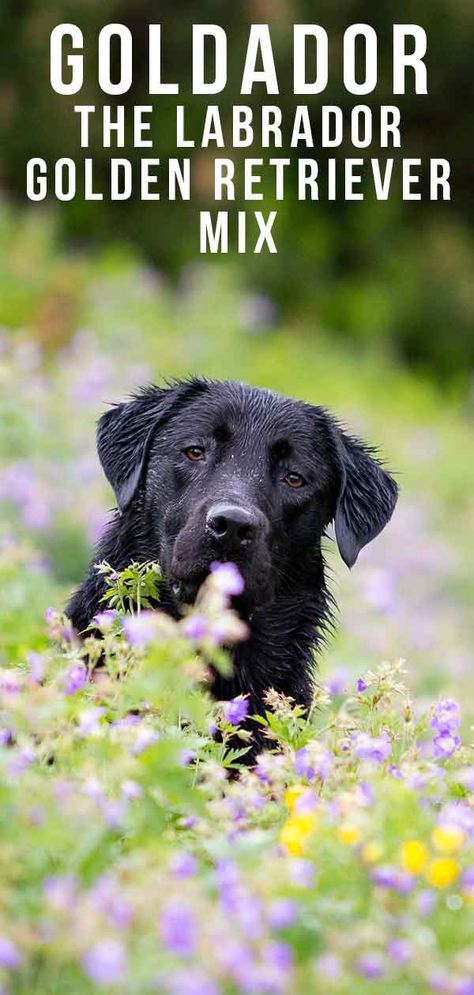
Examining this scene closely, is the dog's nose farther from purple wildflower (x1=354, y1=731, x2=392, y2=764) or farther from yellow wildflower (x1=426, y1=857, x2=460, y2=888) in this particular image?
yellow wildflower (x1=426, y1=857, x2=460, y2=888)

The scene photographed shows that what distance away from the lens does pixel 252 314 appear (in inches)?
674

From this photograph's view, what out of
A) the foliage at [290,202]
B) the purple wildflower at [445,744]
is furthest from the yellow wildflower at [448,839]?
the foliage at [290,202]

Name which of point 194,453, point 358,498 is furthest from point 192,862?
point 358,498

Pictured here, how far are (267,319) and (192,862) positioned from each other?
1670 cm

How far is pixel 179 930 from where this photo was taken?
204 cm

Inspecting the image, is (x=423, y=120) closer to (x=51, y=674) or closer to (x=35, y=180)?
(x=35, y=180)

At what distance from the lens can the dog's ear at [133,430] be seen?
5004 mm

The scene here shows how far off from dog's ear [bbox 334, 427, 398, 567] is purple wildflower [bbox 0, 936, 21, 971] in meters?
2.93

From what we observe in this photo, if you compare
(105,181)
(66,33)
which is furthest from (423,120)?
(66,33)

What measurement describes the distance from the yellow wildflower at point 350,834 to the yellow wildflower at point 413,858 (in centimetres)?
11

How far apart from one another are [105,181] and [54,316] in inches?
326

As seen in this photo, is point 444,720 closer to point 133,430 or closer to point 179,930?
point 179,930

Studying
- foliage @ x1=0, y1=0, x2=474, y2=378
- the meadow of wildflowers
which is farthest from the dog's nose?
foliage @ x1=0, y1=0, x2=474, y2=378

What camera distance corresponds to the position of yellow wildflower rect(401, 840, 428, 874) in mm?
2305
